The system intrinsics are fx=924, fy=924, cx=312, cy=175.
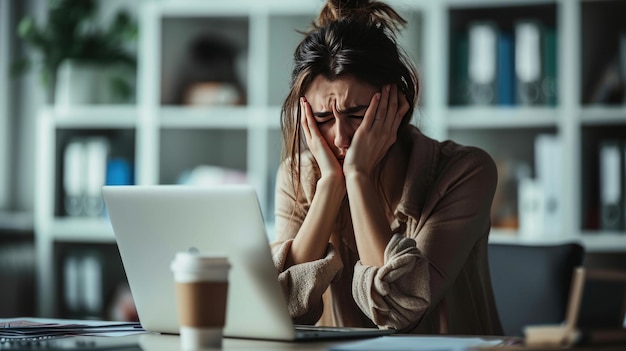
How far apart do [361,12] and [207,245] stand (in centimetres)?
83

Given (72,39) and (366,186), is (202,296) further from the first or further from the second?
(72,39)

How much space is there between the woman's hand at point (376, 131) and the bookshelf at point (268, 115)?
136cm

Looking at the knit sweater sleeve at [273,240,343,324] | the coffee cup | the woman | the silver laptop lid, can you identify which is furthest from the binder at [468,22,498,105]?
the coffee cup

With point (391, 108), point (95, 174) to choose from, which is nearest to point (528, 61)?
point (391, 108)

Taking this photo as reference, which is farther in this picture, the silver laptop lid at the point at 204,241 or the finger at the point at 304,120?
the finger at the point at 304,120

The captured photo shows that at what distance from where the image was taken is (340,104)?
174 centimetres

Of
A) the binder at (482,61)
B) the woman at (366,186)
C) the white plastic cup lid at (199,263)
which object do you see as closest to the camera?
the white plastic cup lid at (199,263)

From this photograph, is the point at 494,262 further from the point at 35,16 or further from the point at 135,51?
the point at 35,16

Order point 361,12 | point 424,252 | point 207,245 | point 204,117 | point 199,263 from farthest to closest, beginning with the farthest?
point 204,117, point 361,12, point 424,252, point 207,245, point 199,263

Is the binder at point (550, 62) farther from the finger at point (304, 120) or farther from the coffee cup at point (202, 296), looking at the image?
the coffee cup at point (202, 296)

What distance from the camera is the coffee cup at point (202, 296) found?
1126 millimetres

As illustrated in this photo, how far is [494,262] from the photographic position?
6.61ft

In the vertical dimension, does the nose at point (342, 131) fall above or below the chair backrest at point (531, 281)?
above

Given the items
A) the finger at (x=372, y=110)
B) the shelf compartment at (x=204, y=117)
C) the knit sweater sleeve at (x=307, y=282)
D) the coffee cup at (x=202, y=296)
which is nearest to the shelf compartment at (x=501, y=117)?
the shelf compartment at (x=204, y=117)
